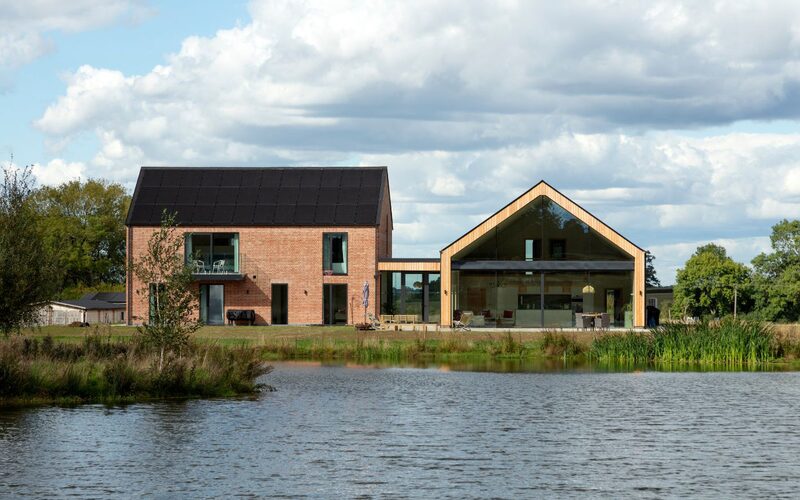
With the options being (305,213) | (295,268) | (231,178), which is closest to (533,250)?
(305,213)

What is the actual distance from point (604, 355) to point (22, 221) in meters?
19.8

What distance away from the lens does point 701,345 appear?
3931 cm

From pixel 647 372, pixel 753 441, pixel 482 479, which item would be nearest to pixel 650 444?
pixel 753 441

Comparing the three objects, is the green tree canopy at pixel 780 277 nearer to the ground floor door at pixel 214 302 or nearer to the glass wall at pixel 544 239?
the glass wall at pixel 544 239

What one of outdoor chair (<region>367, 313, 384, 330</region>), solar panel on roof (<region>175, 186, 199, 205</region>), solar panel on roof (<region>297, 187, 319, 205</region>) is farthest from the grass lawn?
solar panel on roof (<region>175, 186, 199, 205</region>)

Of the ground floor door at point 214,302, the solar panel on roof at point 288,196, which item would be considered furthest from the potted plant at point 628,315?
the ground floor door at point 214,302

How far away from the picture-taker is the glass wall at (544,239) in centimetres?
5478

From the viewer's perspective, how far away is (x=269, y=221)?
193ft

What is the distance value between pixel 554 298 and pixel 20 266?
2940cm

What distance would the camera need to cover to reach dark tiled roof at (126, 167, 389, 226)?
5903cm

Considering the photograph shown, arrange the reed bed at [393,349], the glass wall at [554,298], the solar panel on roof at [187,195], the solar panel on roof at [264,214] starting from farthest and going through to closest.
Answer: the solar panel on roof at [187,195], the solar panel on roof at [264,214], the glass wall at [554,298], the reed bed at [393,349]

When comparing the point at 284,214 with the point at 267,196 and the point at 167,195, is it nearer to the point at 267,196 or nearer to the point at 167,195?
the point at 267,196

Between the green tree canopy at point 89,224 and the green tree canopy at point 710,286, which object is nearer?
the green tree canopy at point 710,286

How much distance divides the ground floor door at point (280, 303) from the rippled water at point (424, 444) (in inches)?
1032
